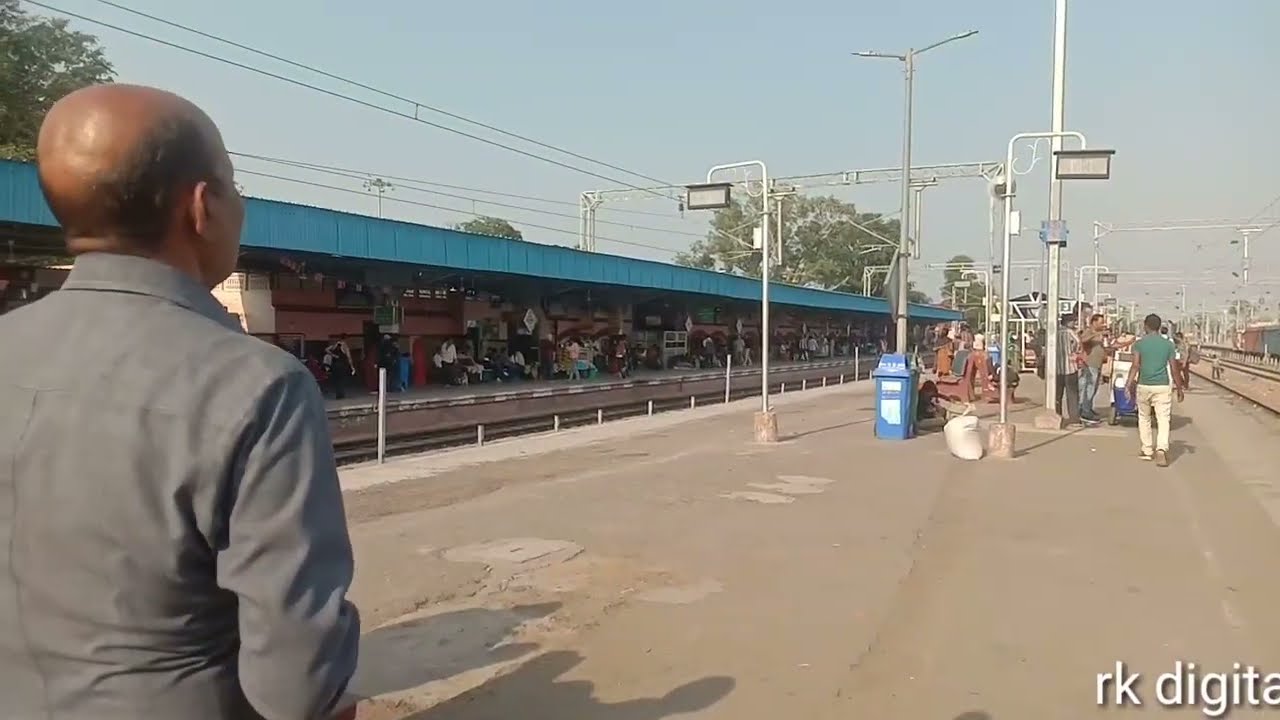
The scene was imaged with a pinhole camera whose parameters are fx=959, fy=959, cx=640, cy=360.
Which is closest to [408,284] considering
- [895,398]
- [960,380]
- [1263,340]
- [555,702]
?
[960,380]

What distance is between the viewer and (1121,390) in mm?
15875

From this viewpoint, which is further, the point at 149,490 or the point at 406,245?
the point at 406,245

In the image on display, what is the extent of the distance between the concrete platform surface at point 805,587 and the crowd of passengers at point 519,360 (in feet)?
40.5

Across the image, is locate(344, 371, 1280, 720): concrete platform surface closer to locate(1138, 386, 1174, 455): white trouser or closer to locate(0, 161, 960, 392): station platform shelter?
locate(1138, 386, 1174, 455): white trouser

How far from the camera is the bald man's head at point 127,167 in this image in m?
1.50

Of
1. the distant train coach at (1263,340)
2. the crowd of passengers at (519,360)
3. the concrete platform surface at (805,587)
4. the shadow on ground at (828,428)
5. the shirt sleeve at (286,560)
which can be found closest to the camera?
the shirt sleeve at (286,560)

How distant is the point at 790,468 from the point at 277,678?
10.1m

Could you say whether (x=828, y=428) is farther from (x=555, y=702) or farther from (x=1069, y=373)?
(x=555, y=702)

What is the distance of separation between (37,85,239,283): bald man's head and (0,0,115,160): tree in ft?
111

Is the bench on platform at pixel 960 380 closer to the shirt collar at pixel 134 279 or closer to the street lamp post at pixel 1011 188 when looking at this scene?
the street lamp post at pixel 1011 188

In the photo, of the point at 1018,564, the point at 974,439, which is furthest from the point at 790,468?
the point at 1018,564

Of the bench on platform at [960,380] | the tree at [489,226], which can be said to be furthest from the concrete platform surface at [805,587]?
the tree at [489,226]

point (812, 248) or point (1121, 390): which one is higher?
point (812, 248)

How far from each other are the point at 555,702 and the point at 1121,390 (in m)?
14.4
